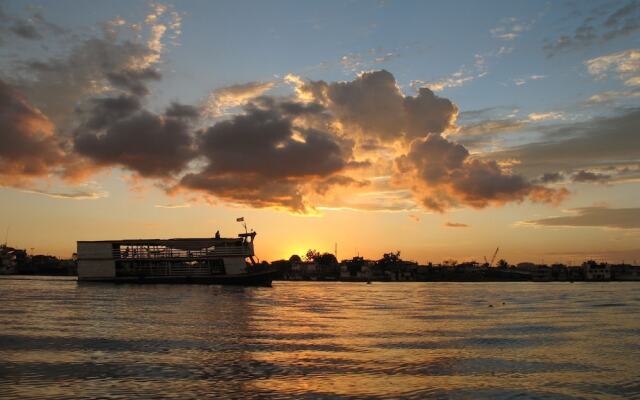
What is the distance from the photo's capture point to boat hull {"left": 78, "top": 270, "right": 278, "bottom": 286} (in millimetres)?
94500

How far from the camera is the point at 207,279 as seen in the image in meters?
94.5

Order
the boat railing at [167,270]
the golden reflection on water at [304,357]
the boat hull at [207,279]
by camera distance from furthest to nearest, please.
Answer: the boat railing at [167,270] < the boat hull at [207,279] < the golden reflection on water at [304,357]

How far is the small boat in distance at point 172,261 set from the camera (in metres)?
94.8

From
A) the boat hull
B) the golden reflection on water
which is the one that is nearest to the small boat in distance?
the boat hull

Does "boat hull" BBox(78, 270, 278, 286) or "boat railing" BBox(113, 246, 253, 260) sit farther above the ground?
"boat railing" BBox(113, 246, 253, 260)

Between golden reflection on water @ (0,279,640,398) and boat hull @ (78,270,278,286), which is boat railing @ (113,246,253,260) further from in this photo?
golden reflection on water @ (0,279,640,398)

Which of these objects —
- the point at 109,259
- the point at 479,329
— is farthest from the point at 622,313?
the point at 109,259

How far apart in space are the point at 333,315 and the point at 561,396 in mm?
29235

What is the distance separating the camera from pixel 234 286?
317 feet

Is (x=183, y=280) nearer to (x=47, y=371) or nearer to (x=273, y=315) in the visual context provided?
(x=273, y=315)


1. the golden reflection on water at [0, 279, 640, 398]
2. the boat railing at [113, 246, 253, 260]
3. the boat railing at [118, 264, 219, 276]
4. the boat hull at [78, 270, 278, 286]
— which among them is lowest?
the golden reflection on water at [0, 279, 640, 398]

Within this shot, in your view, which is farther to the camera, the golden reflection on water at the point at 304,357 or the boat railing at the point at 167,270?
the boat railing at the point at 167,270

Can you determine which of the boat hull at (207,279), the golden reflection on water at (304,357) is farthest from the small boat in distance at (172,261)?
the golden reflection on water at (304,357)

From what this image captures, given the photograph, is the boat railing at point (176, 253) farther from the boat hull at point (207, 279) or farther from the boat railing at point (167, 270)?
the boat hull at point (207, 279)
